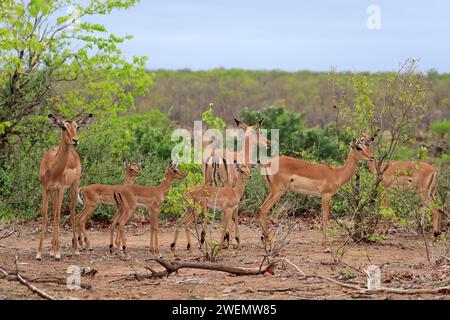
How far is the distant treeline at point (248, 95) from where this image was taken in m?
38.3

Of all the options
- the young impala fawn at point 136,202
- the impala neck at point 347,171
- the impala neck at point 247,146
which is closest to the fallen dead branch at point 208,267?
the young impala fawn at point 136,202

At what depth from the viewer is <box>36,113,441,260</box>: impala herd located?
12.2m

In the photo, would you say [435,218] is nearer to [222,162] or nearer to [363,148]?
[363,148]

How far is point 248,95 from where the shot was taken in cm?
5141

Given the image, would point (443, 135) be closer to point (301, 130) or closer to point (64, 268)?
point (301, 130)

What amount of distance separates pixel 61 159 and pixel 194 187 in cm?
208

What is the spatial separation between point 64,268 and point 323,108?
1293 inches

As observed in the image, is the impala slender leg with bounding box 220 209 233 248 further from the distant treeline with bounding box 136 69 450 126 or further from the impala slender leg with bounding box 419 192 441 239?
the distant treeline with bounding box 136 69 450 126

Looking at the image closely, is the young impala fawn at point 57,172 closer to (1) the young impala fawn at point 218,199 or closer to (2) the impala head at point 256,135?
(1) the young impala fawn at point 218,199

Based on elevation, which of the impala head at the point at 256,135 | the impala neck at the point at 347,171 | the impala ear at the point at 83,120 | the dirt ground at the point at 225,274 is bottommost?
the dirt ground at the point at 225,274

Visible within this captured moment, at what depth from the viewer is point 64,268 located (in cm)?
1112

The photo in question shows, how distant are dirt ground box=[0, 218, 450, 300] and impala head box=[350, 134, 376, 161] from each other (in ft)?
4.97

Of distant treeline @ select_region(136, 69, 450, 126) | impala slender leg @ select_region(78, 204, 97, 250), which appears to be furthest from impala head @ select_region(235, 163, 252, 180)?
distant treeline @ select_region(136, 69, 450, 126)

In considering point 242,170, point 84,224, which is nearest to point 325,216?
point 242,170
